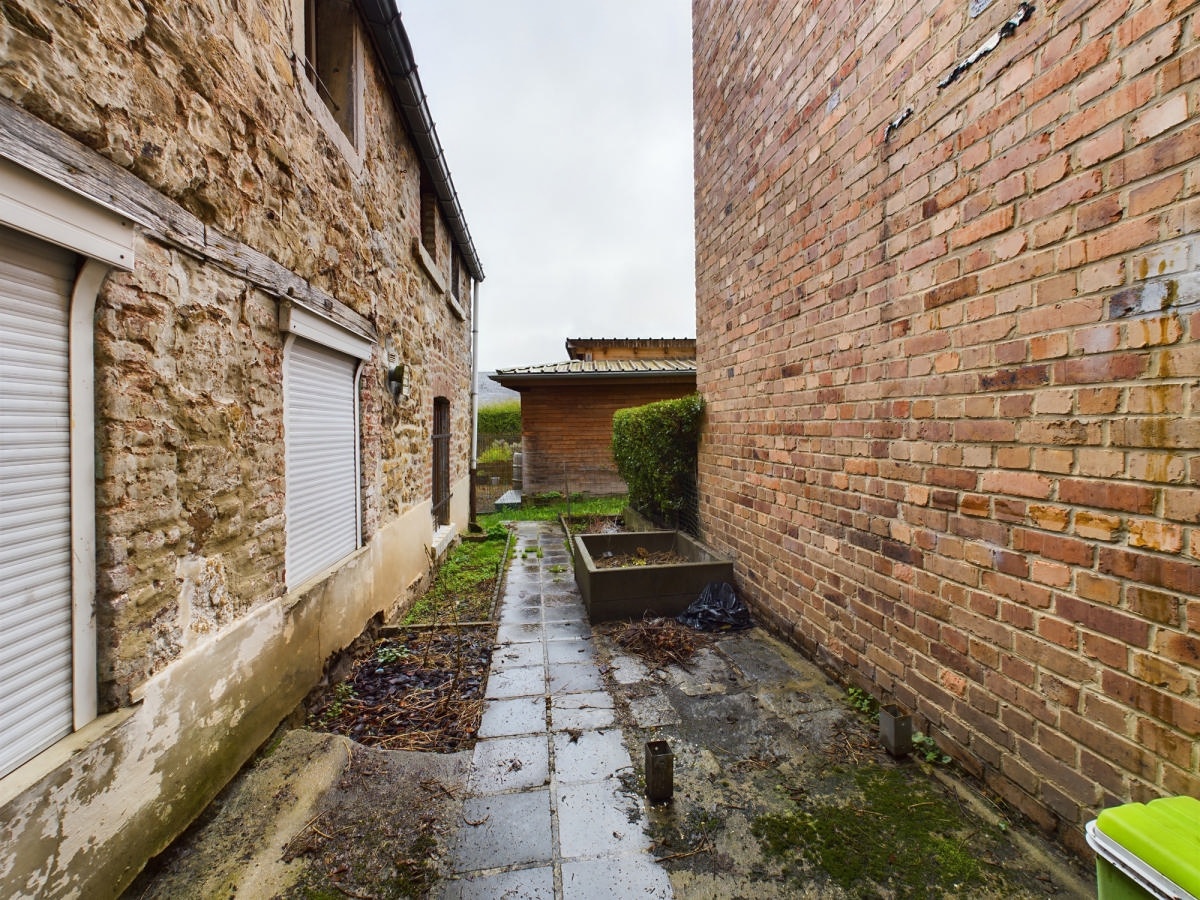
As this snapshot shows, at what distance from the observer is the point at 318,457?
3.33 metres

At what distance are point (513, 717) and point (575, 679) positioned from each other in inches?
21.4

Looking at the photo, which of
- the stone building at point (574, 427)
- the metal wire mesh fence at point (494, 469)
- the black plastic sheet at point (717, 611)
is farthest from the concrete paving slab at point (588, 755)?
the stone building at point (574, 427)

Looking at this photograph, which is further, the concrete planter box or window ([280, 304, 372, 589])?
the concrete planter box

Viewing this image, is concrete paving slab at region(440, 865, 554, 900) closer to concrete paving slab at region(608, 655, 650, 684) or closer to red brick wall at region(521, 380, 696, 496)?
concrete paving slab at region(608, 655, 650, 684)

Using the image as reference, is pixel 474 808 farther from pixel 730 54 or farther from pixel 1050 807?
pixel 730 54

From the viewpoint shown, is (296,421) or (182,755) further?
(296,421)

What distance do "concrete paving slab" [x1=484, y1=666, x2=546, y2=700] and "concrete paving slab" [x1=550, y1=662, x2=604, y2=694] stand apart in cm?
8

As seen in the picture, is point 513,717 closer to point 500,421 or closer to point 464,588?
point 464,588

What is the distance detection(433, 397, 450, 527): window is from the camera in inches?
281

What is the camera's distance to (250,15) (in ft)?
8.30

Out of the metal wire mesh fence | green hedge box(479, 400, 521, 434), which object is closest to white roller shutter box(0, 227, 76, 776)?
the metal wire mesh fence

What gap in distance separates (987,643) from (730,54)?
476 cm

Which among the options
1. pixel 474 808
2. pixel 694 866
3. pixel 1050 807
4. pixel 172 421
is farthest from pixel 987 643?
pixel 172 421

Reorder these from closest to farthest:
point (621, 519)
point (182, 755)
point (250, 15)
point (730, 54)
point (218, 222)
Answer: point (182, 755) < point (218, 222) < point (250, 15) < point (730, 54) < point (621, 519)
